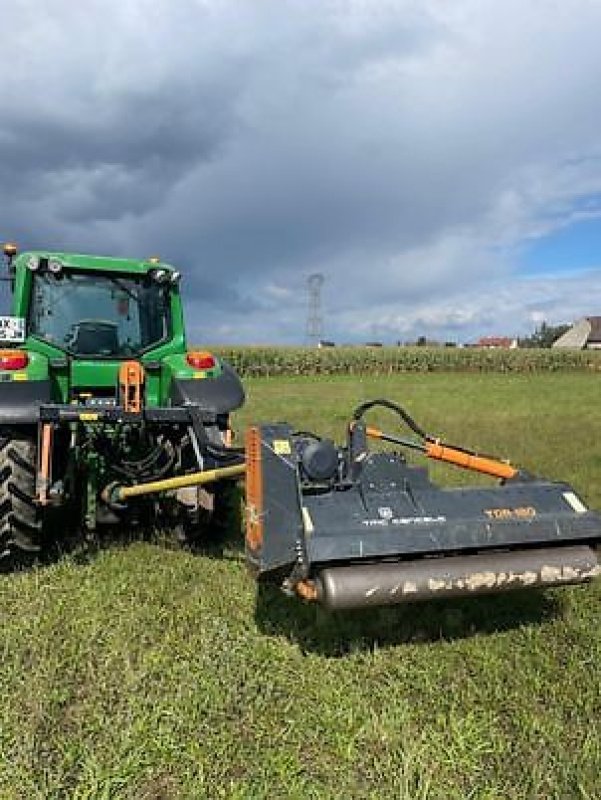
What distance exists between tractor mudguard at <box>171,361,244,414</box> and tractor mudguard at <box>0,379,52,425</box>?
0.88 metres

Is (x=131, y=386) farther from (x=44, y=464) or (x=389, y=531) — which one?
(x=389, y=531)

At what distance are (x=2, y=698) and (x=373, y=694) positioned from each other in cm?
152

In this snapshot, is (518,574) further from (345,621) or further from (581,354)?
(581,354)

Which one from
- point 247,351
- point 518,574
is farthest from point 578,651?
point 247,351

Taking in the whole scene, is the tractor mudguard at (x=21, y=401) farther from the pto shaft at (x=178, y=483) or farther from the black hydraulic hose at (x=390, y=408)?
the black hydraulic hose at (x=390, y=408)

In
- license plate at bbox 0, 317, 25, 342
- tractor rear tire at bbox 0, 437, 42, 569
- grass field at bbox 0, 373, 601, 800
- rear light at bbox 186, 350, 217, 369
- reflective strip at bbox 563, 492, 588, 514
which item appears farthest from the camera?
rear light at bbox 186, 350, 217, 369

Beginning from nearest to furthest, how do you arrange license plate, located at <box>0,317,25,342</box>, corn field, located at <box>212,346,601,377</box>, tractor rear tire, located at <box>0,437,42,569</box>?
tractor rear tire, located at <box>0,437,42,569</box> < license plate, located at <box>0,317,25,342</box> < corn field, located at <box>212,346,601,377</box>

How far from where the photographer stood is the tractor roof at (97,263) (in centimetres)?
507

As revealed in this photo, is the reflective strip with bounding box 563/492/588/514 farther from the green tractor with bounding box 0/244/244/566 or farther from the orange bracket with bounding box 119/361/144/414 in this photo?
the orange bracket with bounding box 119/361/144/414

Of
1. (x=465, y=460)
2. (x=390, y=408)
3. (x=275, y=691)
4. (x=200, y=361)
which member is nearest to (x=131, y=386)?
(x=200, y=361)

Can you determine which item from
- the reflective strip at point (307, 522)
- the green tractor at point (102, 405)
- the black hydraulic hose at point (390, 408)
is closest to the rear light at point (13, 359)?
the green tractor at point (102, 405)

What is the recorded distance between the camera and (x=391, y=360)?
130 feet

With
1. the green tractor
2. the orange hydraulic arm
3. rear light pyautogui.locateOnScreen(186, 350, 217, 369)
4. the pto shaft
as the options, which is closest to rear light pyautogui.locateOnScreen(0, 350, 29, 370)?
the green tractor

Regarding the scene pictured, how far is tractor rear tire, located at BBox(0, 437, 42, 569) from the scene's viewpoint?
170 inches
